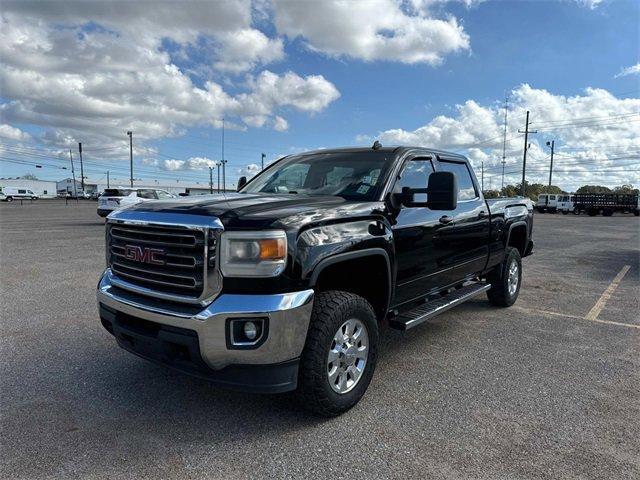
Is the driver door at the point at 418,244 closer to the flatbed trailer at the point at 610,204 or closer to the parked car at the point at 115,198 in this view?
the parked car at the point at 115,198

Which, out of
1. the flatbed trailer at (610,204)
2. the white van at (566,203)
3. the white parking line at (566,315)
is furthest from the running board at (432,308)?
the white van at (566,203)

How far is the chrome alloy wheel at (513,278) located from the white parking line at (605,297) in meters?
0.92

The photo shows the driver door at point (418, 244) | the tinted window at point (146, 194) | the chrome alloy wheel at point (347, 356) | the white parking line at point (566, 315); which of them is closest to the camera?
the chrome alloy wheel at point (347, 356)

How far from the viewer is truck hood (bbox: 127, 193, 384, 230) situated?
2819 mm

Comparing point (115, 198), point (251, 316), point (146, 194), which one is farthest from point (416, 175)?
point (146, 194)

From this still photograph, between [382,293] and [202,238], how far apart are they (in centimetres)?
156

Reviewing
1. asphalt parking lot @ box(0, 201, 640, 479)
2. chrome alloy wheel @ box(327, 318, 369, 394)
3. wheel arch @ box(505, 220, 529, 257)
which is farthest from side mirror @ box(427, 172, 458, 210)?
wheel arch @ box(505, 220, 529, 257)

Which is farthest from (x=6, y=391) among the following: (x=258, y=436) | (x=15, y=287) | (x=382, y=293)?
(x=15, y=287)

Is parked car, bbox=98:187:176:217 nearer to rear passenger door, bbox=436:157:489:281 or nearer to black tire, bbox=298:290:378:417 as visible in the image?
rear passenger door, bbox=436:157:489:281

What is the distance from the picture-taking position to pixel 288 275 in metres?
2.80

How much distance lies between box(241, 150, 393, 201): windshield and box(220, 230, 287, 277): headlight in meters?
1.15

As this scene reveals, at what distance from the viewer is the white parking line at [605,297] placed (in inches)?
237

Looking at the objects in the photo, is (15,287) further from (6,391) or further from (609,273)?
(609,273)

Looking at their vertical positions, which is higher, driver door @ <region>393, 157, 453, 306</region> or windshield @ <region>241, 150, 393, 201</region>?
windshield @ <region>241, 150, 393, 201</region>
